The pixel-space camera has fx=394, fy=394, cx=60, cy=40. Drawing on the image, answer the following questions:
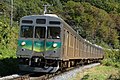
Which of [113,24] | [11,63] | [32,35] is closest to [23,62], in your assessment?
[32,35]

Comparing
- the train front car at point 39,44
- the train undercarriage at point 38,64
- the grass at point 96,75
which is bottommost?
the grass at point 96,75

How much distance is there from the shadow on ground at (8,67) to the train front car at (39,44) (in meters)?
1.45

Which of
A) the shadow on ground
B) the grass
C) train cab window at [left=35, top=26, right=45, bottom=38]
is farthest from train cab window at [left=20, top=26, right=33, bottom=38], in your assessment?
the grass

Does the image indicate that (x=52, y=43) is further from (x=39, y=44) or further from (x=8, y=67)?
(x=8, y=67)

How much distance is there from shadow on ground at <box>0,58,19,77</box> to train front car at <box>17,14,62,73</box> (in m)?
1.45

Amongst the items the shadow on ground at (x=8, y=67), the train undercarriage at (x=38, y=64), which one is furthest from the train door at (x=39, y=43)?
the shadow on ground at (x=8, y=67)

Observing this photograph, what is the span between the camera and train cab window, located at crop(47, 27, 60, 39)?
18.5m

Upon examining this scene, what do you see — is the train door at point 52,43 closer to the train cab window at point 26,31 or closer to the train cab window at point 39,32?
the train cab window at point 39,32

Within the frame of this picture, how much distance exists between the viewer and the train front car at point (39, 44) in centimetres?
1828

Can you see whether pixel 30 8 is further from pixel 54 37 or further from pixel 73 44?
pixel 54 37

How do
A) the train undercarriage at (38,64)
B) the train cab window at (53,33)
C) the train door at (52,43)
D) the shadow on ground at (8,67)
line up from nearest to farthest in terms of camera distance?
the train door at (52,43) → the train undercarriage at (38,64) → the train cab window at (53,33) → the shadow on ground at (8,67)

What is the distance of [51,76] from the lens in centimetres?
1909

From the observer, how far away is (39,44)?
18344mm

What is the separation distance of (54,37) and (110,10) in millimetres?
85240
